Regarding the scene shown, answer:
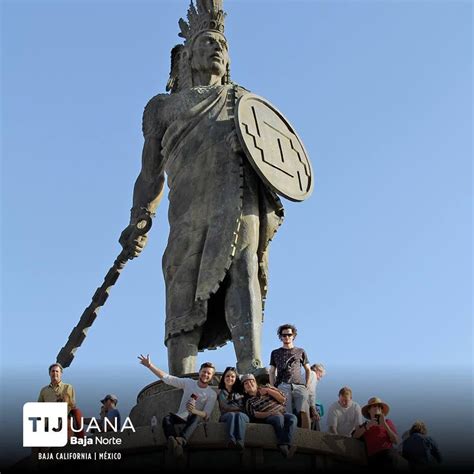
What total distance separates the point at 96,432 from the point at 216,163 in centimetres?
381

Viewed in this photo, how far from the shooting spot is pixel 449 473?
947cm

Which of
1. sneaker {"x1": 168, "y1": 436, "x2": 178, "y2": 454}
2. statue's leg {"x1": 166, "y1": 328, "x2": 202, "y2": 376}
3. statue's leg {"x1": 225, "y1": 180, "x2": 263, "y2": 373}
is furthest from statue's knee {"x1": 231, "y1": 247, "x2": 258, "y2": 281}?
sneaker {"x1": 168, "y1": 436, "x2": 178, "y2": 454}

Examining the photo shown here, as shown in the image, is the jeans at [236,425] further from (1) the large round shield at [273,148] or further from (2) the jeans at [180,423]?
(1) the large round shield at [273,148]

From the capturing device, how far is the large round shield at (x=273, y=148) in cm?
1248

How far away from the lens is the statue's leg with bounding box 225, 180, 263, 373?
1154 cm

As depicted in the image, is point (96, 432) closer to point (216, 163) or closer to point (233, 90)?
point (216, 163)

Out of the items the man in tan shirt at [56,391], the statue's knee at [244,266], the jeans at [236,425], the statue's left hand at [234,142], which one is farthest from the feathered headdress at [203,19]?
the jeans at [236,425]

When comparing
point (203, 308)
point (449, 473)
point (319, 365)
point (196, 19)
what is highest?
point (196, 19)

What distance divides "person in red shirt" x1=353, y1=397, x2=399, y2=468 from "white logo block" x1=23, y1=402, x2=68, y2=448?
8.38ft

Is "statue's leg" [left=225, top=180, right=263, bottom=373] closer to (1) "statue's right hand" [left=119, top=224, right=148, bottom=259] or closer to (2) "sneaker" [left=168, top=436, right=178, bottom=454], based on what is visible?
(1) "statue's right hand" [left=119, top=224, right=148, bottom=259]

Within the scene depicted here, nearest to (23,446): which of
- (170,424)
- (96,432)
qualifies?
(96,432)

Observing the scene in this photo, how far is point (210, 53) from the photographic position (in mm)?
13523

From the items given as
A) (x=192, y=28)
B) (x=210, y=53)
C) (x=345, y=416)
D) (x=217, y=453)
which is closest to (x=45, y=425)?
(x=217, y=453)

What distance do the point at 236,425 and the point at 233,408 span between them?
0.58 feet
